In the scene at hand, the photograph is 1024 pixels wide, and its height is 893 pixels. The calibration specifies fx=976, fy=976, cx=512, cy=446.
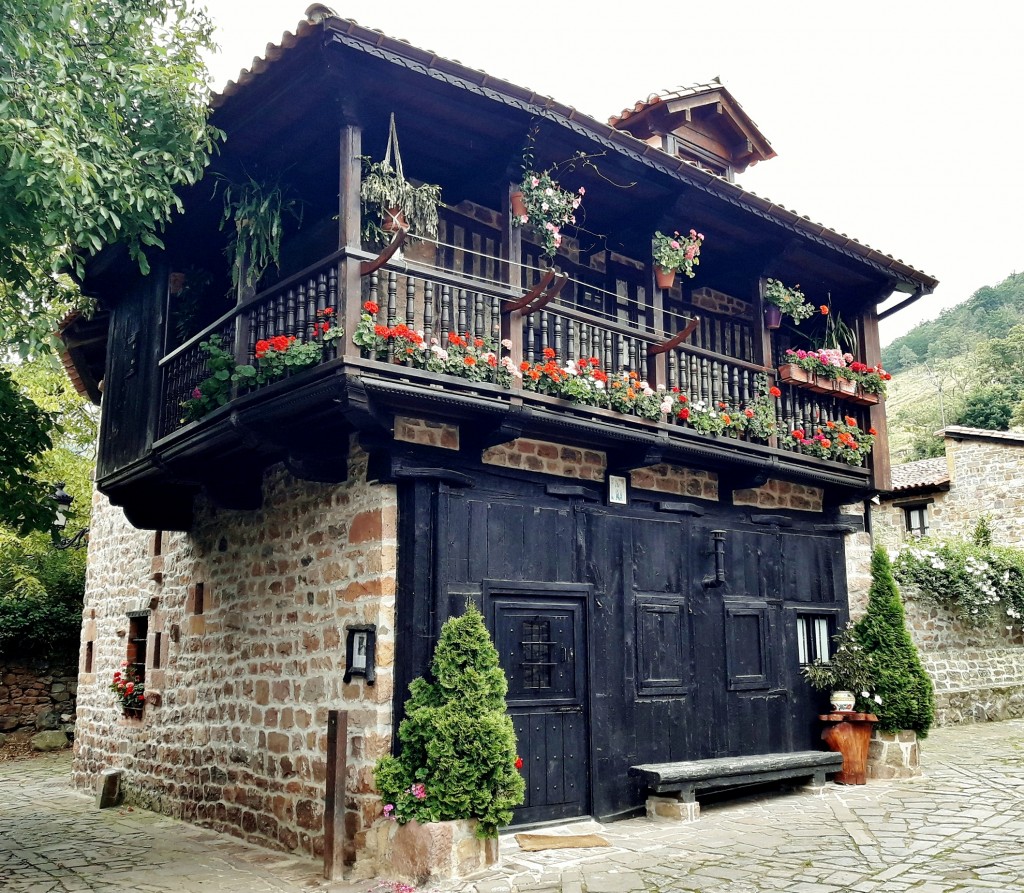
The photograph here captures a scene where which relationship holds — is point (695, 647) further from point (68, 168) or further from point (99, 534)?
point (99, 534)

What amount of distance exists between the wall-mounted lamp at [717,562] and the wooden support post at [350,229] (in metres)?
4.59

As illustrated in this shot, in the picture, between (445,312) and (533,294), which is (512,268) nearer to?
(533,294)

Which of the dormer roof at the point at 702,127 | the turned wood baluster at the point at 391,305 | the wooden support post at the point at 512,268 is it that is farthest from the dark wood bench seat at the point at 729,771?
the dormer roof at the point at 702,127

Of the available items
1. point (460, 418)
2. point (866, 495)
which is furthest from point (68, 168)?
point (866, 495)

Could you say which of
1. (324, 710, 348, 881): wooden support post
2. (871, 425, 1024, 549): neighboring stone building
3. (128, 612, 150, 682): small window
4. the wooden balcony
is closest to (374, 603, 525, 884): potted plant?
(324, 710, 348, 881): wooden support post

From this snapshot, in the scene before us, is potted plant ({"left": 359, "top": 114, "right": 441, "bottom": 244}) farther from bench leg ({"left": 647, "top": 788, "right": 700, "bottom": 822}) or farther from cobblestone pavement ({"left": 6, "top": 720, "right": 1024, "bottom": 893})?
bench leg ({"left": 647, "top": 788, "right": 700, "bottom": 822})

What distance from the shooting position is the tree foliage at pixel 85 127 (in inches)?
238

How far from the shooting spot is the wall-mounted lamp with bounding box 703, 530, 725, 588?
9.70 m

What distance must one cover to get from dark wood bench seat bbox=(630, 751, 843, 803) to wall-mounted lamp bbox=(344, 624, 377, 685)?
8.91ft

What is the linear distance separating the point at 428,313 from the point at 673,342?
233 cm

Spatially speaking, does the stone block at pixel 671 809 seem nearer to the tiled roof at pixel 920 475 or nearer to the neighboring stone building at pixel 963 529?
the neighboring stone building at pixel 963 529

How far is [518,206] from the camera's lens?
26.6ft

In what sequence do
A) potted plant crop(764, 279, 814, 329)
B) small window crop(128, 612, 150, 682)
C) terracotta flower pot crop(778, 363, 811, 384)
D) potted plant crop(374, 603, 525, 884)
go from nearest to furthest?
potted plant crop(374, 603, 525, 884) < terracotta flower pot crop(778, 363, 811, 384) < potted plant crop(764, 279, 814, 329) < small window crop(128, 612, 150, 682)

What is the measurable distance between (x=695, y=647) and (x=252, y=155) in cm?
605
